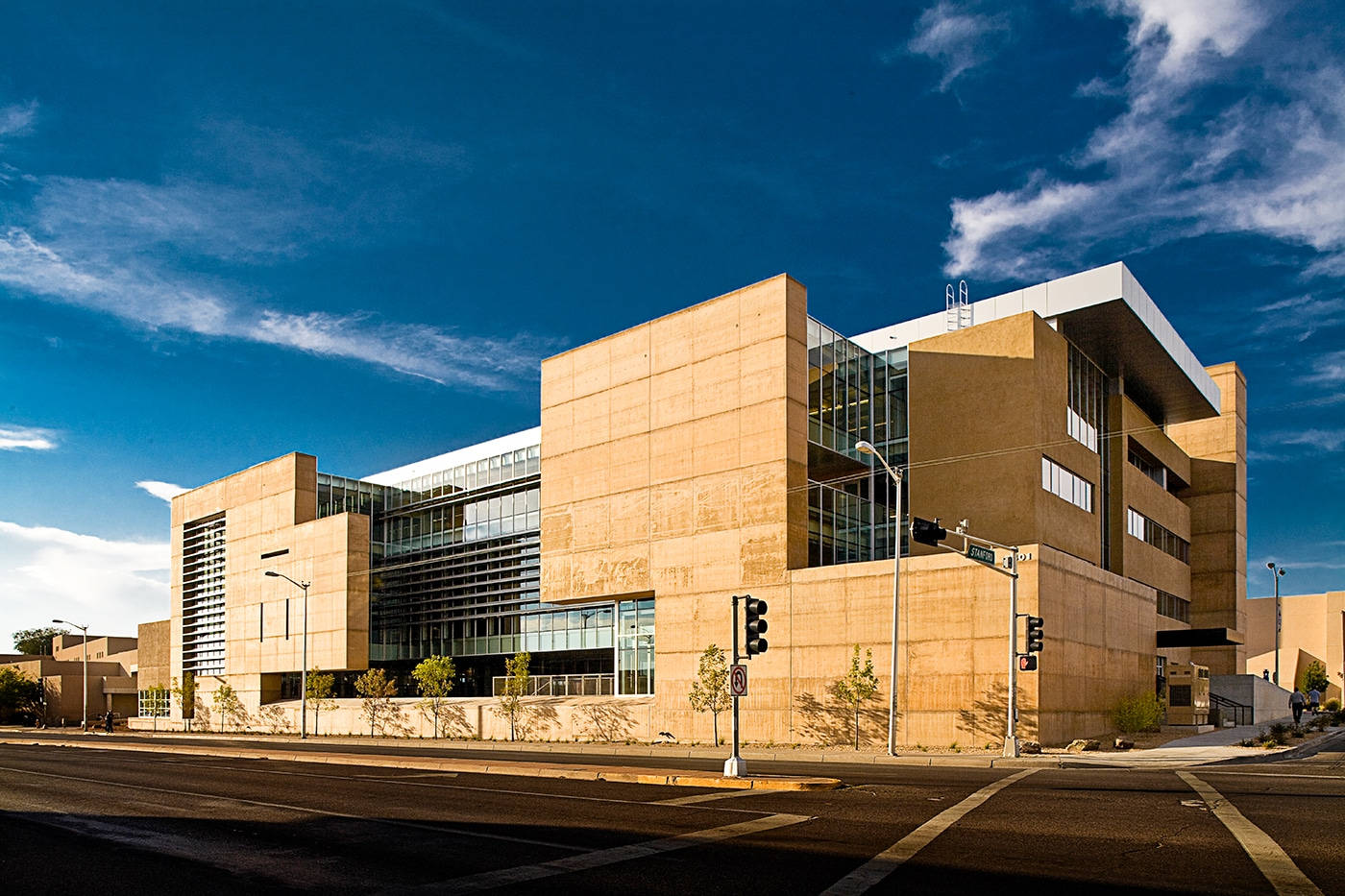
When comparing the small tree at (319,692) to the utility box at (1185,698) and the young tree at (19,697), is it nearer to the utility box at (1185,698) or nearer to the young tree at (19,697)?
the utility box at (1185,698)

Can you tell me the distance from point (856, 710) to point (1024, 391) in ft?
50.8

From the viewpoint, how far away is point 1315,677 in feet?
345

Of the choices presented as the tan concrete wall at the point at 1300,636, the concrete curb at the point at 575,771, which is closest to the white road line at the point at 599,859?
the concrete curb at the point at 575,771

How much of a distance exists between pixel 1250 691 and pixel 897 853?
173ft

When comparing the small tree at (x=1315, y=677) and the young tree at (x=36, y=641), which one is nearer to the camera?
the small tree at (x=1315, y=677)

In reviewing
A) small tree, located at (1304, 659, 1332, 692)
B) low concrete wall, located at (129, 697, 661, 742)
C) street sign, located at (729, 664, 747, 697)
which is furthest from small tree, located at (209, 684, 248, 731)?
small tree, located at (1304, 659, 1332, 692)

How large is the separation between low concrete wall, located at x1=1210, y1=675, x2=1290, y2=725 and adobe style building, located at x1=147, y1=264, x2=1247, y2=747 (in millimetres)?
5154

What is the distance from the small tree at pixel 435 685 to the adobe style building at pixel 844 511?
5950 millimetres

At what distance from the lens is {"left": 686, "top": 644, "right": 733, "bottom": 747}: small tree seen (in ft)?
134

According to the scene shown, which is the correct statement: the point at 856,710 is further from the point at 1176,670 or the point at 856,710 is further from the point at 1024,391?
the point at 1176,670

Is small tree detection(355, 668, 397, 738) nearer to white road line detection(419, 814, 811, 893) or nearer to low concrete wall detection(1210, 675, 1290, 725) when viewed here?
low concrete wall detection(1210, 675, 1290, 725)

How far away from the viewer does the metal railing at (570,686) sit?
172 feet

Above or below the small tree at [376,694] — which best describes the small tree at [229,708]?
below

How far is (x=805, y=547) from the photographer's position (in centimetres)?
4247
